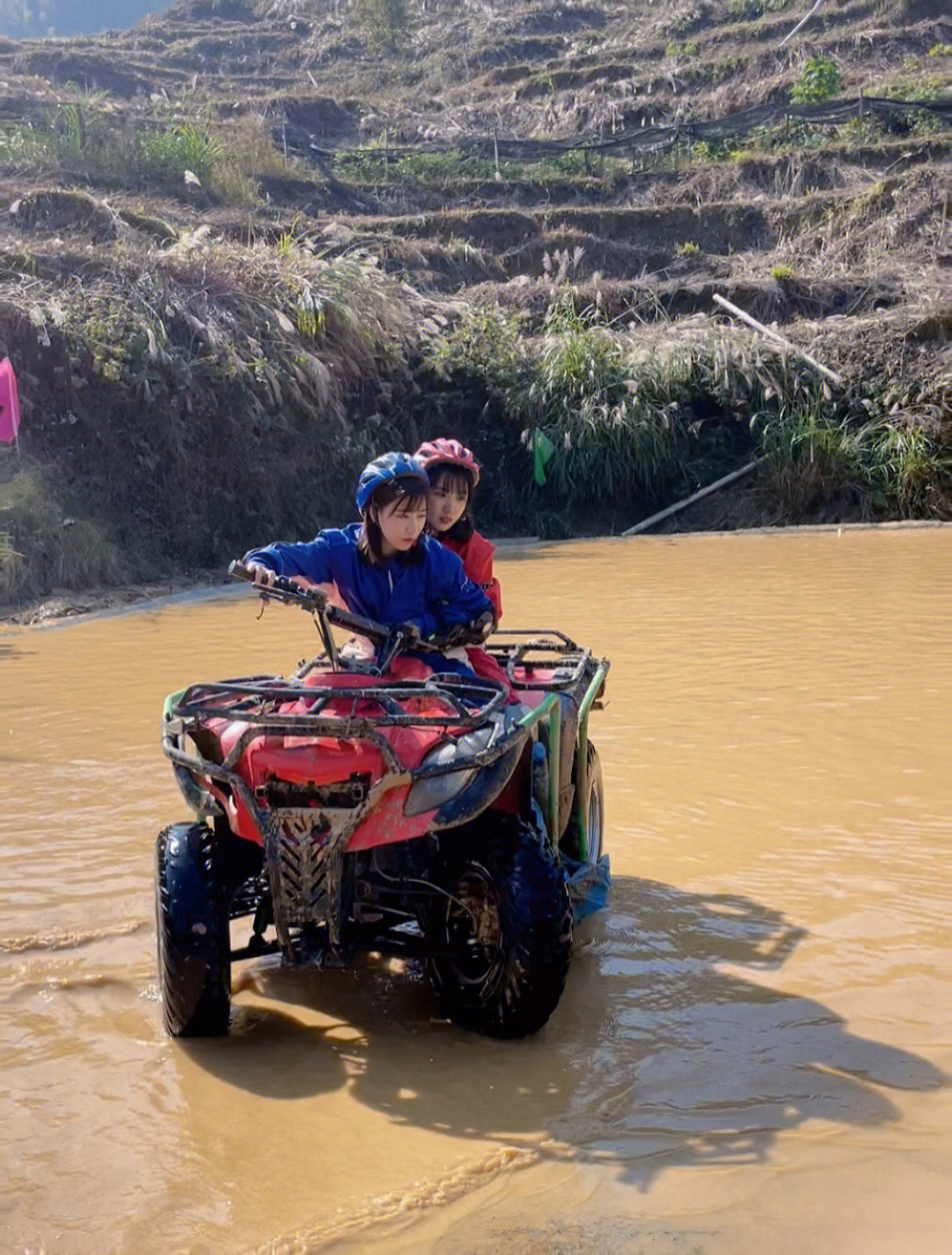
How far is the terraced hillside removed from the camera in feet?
53.2

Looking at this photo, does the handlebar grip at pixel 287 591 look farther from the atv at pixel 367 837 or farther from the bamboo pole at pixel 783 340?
the bamboo pole at pixel 783 340

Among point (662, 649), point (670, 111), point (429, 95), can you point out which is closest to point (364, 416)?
point (662, 649)

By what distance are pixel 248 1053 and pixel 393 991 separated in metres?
0.55

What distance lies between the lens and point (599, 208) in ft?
88.0

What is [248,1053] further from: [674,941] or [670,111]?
[670,111]

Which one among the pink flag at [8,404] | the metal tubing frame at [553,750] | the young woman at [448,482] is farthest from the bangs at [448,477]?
the pink flag at [8,404]

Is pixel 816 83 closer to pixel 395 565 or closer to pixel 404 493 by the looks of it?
pixel 395 565

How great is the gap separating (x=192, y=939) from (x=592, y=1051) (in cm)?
103

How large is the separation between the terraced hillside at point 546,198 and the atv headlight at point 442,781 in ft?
34.0

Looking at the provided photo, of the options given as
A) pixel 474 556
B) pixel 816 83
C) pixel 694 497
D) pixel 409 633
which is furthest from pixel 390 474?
pixel 816 83

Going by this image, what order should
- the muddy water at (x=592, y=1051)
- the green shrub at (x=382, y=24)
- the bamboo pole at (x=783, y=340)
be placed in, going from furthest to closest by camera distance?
1. the green shrub at (x=382, y=24)
2. the bamboo pole at (x=783, y=340)
3. the muddy water at (x=592, y=1051)

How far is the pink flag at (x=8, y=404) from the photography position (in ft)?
39.3

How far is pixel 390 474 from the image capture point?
4.01 m

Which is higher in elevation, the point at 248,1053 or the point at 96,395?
the point at 96,395
